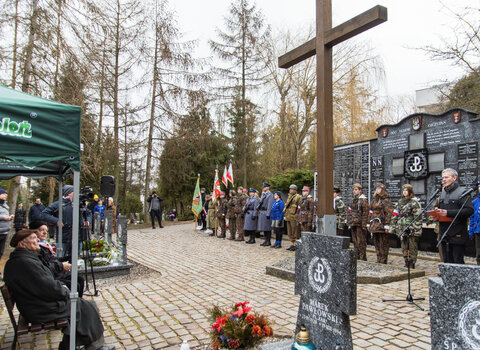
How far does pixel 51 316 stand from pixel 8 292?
47cm

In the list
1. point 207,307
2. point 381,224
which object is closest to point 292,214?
point 381,224

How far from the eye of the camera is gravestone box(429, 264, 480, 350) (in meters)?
2.05

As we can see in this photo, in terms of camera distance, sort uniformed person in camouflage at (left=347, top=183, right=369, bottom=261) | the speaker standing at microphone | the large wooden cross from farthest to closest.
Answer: uniformed person in camouflage at (left=347, top=183, right=369, bottom=261), the speaker standing at microphone, the large wooden cross

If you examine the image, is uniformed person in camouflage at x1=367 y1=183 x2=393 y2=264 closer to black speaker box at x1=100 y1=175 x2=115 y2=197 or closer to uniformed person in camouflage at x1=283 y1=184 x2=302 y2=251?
uniformed person in camouflage at x1=283 y1=184 x2=302 y2=251

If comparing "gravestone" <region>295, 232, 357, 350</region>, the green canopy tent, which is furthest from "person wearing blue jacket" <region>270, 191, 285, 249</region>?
the green canopy tent

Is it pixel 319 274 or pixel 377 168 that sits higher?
pixel 377 168

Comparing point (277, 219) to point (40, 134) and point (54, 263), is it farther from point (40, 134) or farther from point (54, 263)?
point (40, 134)

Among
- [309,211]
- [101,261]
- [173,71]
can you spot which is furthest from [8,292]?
[173,71]

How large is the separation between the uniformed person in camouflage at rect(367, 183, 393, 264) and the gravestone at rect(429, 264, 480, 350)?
5.95 m

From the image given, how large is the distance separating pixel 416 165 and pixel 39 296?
9.88 metres

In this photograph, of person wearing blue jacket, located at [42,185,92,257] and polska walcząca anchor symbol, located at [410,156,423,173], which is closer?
person wearing blue jacket, located at [42,185,92,257]

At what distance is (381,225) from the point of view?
315 inches

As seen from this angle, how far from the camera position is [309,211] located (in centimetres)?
1056

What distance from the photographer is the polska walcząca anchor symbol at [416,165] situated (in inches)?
396
